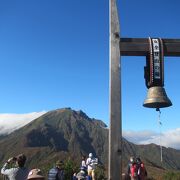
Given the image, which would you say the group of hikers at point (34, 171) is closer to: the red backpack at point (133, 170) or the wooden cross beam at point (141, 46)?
the red backpack at point (133, 170)

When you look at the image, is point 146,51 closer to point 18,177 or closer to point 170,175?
point 18,177

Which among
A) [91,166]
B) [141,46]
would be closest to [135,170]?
[91,166]

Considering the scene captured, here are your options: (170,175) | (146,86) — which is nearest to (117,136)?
(146,86)

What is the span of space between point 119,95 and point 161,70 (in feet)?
2.87

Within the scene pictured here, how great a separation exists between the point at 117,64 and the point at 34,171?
7.06 feet

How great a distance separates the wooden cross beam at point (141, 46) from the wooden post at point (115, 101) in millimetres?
152

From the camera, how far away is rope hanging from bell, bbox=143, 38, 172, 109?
6758mm

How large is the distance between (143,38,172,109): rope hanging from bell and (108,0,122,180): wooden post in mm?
576

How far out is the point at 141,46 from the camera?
22.2ft

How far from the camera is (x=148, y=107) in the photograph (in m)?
7.35

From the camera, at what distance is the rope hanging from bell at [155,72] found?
676cm

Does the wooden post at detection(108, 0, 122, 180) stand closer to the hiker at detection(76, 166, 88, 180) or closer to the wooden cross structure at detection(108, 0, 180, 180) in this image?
the wooden cross structure at detection(108, 0, 180, 180)

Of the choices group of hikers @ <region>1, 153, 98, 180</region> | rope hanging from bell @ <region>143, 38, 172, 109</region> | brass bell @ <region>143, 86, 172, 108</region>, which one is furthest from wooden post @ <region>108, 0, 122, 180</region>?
group of hikers @ <region>1, 153, 98, 180</region>

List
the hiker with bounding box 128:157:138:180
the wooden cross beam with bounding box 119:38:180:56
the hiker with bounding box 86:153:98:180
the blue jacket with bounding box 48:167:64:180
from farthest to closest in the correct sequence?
1. the hiker with bounding box 86:153:98:180
2. the hiker with bounding box 128:157:138:180
3. the blue jacket with bounding box 48:167:64:180
4. the wooden cross beam with bounding box 119:38:180:56
